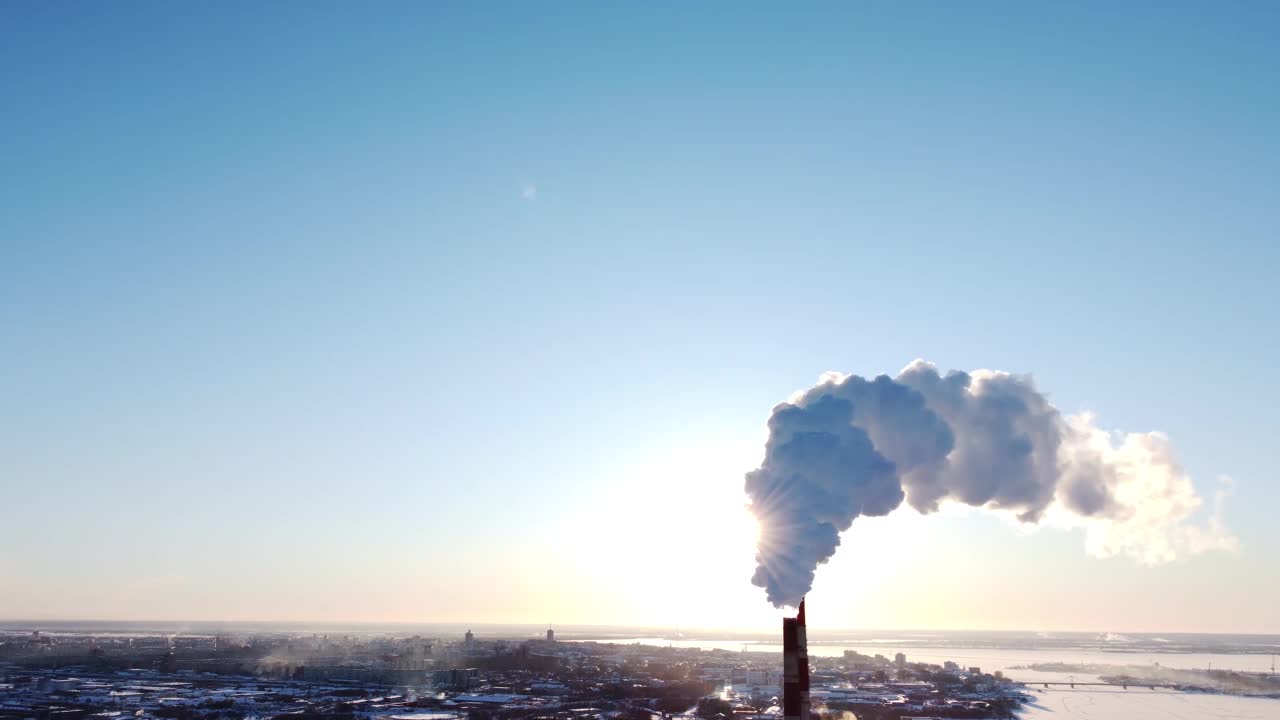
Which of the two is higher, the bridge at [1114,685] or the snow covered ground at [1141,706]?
the snow covered ground at [1141,706]

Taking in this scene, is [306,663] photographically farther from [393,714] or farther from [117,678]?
[393,714]

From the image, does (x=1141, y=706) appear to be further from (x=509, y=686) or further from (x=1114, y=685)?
(x=509, y=686)

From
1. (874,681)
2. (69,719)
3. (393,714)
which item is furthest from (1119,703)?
(69,719)

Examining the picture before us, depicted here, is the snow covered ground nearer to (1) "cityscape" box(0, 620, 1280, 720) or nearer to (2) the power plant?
(1) "cityscape" box(0, 620, 1280, 720)

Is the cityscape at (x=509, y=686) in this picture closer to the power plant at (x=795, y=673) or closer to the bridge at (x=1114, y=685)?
the power plant at (x=795, y=673)

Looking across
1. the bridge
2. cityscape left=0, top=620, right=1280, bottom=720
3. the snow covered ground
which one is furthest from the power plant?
the bridge

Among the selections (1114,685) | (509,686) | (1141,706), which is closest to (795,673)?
(509,686)

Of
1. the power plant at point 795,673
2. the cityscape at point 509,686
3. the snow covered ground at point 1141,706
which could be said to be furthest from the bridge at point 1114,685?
the power plant at point 795,673

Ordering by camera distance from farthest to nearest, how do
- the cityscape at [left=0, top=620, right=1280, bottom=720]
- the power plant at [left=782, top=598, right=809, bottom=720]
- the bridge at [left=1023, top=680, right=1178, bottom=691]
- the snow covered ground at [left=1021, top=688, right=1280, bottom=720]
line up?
the bridge at [left=1023, top=680, right=1178, bottom=691]
the snow covered ground at [left=1021, top=688, right=1280, bottom=720]
the cityscape at [left=0, top=620, right=1280, bottom=720]
the power plant at [left=782, top=598, right=809, bottom=720]
